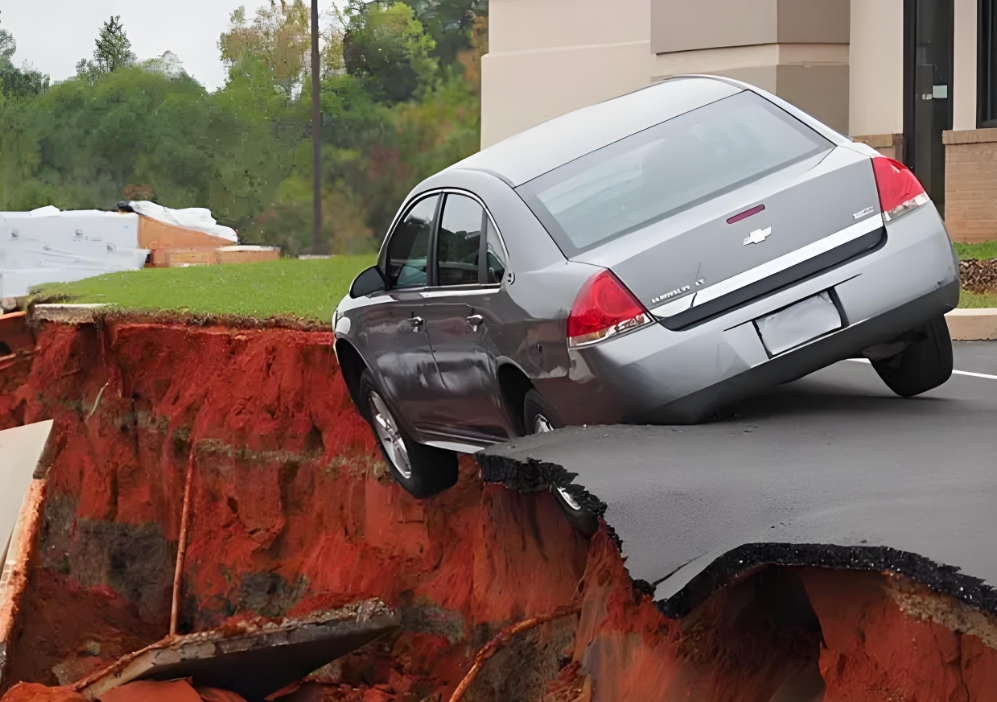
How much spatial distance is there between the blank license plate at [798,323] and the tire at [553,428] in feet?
3.39

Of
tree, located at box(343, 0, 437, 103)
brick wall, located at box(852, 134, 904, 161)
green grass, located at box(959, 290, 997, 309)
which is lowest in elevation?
green grass, located at box(959, 290, 997, 309)

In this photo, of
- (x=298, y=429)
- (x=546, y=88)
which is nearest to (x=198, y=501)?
(x=298, y=429)

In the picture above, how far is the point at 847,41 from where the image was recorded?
768 inches

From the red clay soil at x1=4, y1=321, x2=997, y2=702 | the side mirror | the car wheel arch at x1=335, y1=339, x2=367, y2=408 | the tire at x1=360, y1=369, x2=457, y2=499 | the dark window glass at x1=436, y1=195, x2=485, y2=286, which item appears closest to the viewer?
the red clay soil at x1=4, y1=321, x2=997, y2=702

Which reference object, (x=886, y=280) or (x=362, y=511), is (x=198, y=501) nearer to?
(x=362, y=511)

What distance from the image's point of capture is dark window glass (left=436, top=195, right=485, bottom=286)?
23.5ft

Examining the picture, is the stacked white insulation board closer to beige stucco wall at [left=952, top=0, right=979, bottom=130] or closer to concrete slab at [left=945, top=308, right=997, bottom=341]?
beige stucco wall at [left=952, top=0, right=979, bottom=130]

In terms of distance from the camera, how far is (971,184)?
16391 millimetres

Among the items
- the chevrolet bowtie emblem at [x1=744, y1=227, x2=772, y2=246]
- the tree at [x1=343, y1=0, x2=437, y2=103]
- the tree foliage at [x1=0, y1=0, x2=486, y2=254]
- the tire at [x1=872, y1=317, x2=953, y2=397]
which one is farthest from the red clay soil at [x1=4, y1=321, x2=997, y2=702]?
the tree at [x1=343, y1=0, x2=437, y2=103]

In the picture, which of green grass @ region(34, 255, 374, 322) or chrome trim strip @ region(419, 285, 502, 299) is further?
green grass @ region(34, 255, 374, 322)

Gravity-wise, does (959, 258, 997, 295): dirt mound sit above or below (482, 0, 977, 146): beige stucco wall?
below

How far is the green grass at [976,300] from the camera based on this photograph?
42.5 feet

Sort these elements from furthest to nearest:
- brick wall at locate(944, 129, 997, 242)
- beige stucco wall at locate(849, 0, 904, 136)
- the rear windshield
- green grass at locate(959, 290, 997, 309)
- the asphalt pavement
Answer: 1. beige stucco wall at locate(849, 0, 904, 136)
2. brick wall at locate(944, 129, 997, 242)
3. green grass at locate(959, 290, 997, 309)
4. the rear windshield
5. the asphalt pavement

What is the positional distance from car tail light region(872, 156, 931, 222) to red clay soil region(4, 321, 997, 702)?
2119 millimetres
